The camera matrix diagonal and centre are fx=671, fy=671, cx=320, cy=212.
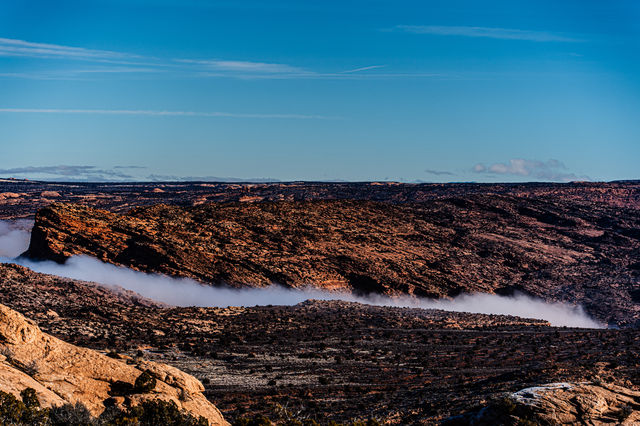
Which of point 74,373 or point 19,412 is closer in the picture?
point 19,412

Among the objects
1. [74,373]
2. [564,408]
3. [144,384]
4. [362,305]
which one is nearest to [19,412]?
[74,373]

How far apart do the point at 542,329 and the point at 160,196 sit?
11138 cm

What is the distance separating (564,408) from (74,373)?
34.7 ft

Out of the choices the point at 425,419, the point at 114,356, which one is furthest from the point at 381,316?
the point at 114,356

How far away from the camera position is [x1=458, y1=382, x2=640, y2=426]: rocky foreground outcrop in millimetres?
14836

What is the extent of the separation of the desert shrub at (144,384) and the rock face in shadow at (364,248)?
43.0m

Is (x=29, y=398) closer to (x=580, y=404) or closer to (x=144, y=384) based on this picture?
(x=144, y=384)

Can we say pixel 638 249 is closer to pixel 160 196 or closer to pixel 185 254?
pixel 185 254

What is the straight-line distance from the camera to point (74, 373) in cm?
1291

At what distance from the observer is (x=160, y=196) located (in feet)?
Answer: 471

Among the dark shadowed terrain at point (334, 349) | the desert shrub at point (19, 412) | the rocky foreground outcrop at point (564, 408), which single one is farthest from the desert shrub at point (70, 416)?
the rocky foreground outcrop at point (564, 408)

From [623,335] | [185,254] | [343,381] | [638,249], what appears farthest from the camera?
[638,249]

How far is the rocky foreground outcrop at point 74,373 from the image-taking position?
1227 cm

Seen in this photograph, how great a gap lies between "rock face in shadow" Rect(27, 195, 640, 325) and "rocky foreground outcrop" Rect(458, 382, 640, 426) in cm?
4298
